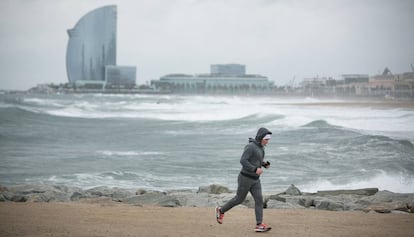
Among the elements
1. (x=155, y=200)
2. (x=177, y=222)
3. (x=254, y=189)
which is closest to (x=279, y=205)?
(x=155, y=200)

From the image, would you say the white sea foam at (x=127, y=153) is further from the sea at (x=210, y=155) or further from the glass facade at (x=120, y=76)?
the glass facade at (x=120, y=76)

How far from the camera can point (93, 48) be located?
10831 centimetres

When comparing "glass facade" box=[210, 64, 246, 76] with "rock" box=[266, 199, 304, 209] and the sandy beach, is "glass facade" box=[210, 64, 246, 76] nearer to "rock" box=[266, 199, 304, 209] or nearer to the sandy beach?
"rock" box=[266, 199, 304, 209]

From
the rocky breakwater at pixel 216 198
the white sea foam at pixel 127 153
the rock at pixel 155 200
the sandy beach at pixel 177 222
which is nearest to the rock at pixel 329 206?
the rocky breakwater at pixel 216 198

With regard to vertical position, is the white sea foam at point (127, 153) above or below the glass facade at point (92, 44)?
below

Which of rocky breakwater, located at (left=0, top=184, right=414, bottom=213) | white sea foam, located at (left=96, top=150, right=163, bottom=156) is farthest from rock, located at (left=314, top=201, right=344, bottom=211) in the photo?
white sea foam, located at (left=96, top=150, right=163, bottom=156)

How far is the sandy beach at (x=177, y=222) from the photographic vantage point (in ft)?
15.7

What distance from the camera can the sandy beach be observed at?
479 cm

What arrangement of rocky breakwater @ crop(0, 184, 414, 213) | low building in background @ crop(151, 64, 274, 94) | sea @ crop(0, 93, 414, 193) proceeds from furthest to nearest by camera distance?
low building in background @ crop(151, 64, 274, 94)
sea @ crop(0, 93, 414, 193)
rocky breakwater @ crop(0, 184, 414, 213)

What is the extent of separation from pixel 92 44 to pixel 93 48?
161 centimetres

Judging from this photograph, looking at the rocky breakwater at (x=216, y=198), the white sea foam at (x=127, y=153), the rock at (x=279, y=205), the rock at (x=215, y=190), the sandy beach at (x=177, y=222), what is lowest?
the white sea foam at (x=127, y=153)

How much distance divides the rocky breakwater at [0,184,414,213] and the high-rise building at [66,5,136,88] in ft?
310

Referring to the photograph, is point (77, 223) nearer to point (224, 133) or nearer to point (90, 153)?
point (90, 153)

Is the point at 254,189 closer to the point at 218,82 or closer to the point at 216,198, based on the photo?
the point at 216,198
